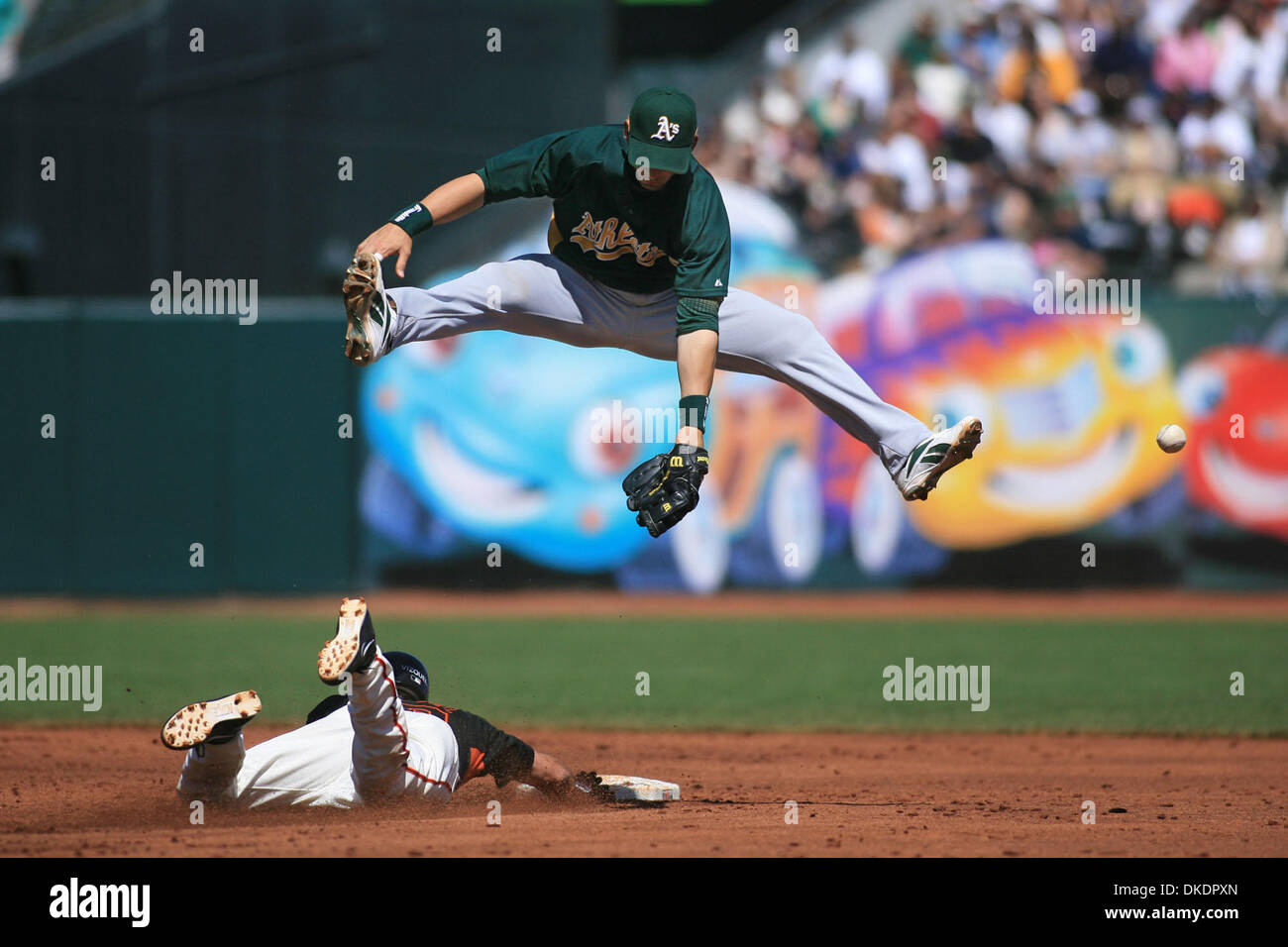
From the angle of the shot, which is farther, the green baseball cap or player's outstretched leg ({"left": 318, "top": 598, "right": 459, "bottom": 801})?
the green baseball cap

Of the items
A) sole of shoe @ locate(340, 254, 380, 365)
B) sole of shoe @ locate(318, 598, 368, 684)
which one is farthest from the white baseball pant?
sole of shoe @ locate(318, 598, 368, 684)

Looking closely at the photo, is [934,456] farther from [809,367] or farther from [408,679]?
[408,679]

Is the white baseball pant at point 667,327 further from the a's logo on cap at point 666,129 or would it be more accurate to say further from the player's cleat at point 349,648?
the player's cleat at point 349,648
